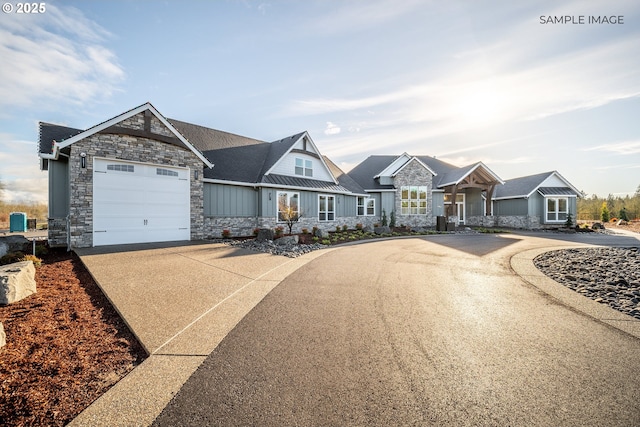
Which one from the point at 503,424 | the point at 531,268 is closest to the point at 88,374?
the point at 503,424

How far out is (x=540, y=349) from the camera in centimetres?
331

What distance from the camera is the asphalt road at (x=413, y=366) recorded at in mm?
2227

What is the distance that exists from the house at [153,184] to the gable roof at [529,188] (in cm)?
2094

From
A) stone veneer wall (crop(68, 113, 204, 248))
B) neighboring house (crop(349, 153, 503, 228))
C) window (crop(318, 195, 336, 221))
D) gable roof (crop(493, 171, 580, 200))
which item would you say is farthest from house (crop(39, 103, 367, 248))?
gable roof (crop(493, 171, 580, 200))

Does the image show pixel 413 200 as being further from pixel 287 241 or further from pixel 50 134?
pixel 50 134

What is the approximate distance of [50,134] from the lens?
11531 millimetres

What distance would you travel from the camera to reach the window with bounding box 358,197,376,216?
74.6 feet

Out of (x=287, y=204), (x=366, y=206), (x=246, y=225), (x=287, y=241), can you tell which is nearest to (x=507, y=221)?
(x=366, y=206)

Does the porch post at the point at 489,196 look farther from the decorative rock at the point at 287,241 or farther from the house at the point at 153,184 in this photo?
the decorative rock at the point at 287,241

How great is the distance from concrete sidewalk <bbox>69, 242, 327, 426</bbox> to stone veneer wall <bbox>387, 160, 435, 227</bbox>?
52.2 feet

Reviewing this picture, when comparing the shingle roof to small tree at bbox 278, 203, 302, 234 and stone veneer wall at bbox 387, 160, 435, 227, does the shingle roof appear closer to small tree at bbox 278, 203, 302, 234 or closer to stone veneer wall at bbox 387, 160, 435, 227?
small tree at bbox 278, 203, 302, 234

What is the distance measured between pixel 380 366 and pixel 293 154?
638 inches

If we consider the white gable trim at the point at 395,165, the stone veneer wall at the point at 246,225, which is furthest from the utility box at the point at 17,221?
the white gable trim at the point at 395,165

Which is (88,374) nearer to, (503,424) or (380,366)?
(380,366)
